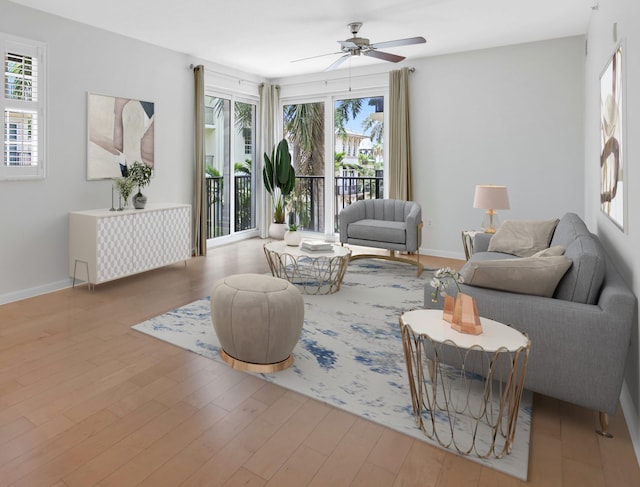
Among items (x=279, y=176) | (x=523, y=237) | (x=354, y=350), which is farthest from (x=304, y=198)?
(x=354, y=350)

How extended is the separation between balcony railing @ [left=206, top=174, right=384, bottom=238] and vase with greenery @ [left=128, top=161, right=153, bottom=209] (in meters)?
1.67

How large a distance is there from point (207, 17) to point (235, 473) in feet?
14.0

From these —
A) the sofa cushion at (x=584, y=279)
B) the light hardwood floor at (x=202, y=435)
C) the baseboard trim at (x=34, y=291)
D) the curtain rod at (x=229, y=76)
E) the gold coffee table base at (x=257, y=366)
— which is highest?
the curtain rod at (x=229, y=76)

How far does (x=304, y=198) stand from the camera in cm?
775

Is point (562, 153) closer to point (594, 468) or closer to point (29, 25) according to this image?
point (594, 468)

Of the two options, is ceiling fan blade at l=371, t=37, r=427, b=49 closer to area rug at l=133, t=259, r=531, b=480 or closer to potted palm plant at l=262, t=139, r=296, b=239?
area rug at l=133, t=259, r=531, b=480

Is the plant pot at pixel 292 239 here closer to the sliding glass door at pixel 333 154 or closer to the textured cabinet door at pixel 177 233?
the textured cabinet door at pixel 177 233

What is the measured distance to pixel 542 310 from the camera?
210 cm

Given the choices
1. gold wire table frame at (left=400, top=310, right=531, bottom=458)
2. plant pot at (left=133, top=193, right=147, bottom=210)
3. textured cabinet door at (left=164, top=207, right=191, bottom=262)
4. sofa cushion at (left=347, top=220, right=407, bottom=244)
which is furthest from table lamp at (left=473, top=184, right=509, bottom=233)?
plant pot at (left=133, top=193, right=147, bottom=210)

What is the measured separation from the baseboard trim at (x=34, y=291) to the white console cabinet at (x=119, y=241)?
0.13m

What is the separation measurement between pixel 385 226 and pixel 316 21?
242 cm

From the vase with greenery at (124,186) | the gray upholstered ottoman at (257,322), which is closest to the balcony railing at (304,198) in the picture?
the vase with greenery at (124,186)

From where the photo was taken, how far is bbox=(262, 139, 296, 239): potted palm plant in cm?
724

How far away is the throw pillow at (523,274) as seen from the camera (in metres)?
2.18
